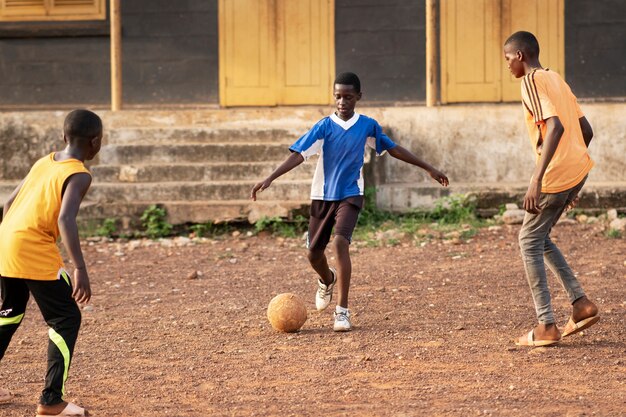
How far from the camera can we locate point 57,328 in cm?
429

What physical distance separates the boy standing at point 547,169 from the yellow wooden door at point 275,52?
7.04 m

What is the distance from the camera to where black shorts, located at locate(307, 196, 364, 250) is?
605 cm

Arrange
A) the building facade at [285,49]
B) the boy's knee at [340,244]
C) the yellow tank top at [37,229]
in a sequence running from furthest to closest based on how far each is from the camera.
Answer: the building facade at [285,49] → the boy's knee at [340,244] → the yellow tank top at [37,229]

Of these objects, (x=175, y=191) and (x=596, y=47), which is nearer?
(x=175, y=191)

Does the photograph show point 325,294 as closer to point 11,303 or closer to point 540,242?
point 540,242

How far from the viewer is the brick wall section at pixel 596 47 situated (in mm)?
11836

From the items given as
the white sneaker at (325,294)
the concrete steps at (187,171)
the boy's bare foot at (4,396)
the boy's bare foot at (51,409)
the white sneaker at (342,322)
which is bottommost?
the boy's bare foot at (4,396)

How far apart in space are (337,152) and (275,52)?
21.1 feet

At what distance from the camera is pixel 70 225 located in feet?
13.5

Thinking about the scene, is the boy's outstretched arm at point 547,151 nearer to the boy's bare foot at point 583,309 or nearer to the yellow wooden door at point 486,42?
the boy's bare foot at point 583,309

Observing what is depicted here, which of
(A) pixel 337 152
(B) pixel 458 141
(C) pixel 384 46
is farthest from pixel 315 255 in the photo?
(C) pixel 384 46

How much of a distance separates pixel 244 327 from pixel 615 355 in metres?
2.27

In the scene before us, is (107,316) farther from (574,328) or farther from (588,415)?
(588,415)

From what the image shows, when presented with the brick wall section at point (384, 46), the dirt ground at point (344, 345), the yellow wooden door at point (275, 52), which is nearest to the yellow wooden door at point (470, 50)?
the brick wall section at point (384, 46)
